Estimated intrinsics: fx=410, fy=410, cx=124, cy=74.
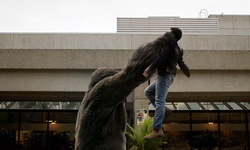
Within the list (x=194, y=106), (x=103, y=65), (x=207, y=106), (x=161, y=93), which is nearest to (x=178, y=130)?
(x=194, y=106)

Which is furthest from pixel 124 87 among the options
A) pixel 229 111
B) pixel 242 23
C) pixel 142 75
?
pixel 229 111

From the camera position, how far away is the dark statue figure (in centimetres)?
269

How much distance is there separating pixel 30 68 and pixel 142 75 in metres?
14.1

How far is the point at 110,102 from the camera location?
3.06 m

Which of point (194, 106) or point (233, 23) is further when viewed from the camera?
point (194, 106)

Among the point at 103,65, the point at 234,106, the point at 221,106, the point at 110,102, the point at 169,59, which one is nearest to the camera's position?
the point at 110,102

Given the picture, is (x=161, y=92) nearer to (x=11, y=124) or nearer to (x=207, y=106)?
(x=207, y=106)

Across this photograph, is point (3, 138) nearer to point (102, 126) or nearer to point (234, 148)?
point (234, 148)

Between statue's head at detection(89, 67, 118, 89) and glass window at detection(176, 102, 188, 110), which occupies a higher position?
glass window at detection(176, 102, 188, 110)

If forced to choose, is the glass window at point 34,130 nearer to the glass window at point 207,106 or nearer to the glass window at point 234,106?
the glass window at point 207,106

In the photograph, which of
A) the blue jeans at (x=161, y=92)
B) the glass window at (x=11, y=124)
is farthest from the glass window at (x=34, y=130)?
the blue jeans at (x=161, y=92)

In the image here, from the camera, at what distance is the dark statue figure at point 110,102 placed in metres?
2.69

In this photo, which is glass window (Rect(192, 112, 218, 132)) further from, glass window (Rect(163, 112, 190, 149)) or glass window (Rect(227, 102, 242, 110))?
glass window (Rect(227, 102, 242, 110))

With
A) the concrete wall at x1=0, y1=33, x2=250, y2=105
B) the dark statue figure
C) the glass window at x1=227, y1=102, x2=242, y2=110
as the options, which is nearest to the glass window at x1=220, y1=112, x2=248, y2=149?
the glass window at x1=227, y1=102, x2=242, y2=110
